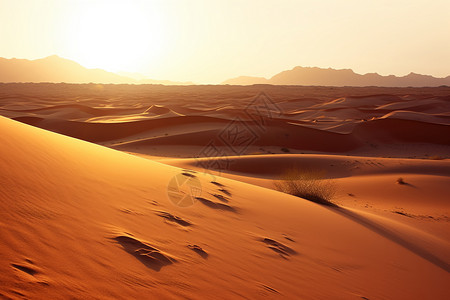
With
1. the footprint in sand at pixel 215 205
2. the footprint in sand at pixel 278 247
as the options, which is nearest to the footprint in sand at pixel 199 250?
the footprint in sand at pixel 278 247

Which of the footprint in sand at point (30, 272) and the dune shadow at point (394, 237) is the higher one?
the footprint in sand at point (30, 272)

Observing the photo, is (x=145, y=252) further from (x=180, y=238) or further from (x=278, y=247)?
(x=278, y=247)

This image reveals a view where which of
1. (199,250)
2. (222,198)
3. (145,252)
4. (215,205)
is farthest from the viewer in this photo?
(222,198)

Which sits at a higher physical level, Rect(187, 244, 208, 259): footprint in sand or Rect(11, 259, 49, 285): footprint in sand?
Rect(11, 259, 49, 285): footprint in sand

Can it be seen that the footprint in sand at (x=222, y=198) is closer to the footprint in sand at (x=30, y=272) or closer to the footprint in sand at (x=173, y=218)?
the footprint in sand at (x=173, y=218)

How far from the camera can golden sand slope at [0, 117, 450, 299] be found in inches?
86.7

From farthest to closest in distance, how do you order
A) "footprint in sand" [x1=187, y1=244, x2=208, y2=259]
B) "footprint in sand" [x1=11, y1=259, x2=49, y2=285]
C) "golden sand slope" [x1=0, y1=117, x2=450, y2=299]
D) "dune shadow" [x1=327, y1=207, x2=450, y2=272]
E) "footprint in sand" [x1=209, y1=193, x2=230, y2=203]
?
"footprint in sand" [x1=209, y1=193, x2=230, y2=203]
"dune shadow" [x1=327, y1=207, x2=450, y2=272]
"footprint in sand" [x1=187, y1=244, x2=208, y2=259]
"golden sand slope" [x1=0, y1=117, x2=450, y2=299]
"footprint in sand" [x1=11, y1=259, x2=49, y2=285]

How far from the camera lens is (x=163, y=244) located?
308 centimetres

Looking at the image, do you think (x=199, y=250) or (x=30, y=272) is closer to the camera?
(x=30, y=272)

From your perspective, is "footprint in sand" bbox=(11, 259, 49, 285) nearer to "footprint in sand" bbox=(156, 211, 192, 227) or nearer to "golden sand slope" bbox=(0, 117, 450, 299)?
"golden sand slope" bbox=(0, 117, 450, 299)

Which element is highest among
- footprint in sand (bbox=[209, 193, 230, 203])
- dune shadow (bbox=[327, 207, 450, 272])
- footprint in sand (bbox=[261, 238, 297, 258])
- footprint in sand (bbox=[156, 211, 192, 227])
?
footprint in sand (bbox=[156, 211, 192, 227])

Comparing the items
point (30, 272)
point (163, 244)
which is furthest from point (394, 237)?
point (30, 272)

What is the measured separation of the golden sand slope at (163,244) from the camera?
220 cm

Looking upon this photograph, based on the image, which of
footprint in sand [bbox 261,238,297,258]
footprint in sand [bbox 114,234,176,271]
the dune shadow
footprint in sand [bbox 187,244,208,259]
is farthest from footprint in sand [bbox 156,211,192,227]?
the dune shadow
